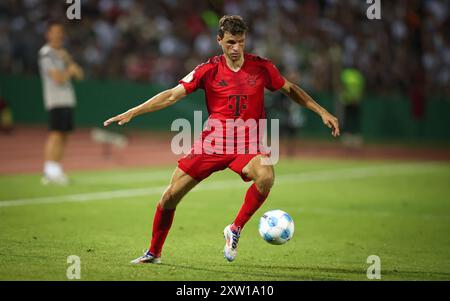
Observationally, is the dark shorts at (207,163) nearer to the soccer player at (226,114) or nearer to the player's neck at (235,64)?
the soccer player at (226,114)

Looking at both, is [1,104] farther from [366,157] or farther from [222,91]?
[222,91]

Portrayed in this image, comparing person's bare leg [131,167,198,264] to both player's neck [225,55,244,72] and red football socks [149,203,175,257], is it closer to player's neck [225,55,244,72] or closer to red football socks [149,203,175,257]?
red football socks [149,203,175,257]

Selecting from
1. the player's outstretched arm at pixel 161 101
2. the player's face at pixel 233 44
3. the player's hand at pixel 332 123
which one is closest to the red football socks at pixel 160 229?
the player's outstretched arm at pixel 161 101

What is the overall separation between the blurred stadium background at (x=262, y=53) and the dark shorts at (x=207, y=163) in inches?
676

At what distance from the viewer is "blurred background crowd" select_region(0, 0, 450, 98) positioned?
26.5 meters

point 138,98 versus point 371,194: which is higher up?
point 138,98

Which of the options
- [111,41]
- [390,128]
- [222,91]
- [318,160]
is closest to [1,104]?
[111,41]

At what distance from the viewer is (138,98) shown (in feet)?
90.4

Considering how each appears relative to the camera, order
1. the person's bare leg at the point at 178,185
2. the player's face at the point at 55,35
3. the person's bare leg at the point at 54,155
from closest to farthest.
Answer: the person's bare leg at the point at 178,185 < the player's face at the point at 55,35 < the person's bare leg at the point at 54,155

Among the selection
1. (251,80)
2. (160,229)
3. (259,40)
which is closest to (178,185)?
(160,229)

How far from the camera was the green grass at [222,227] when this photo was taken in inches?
311
